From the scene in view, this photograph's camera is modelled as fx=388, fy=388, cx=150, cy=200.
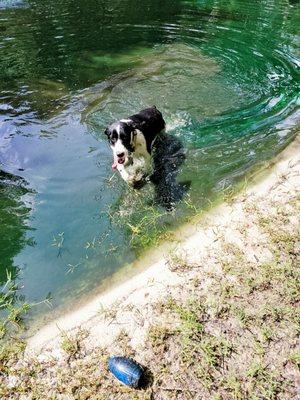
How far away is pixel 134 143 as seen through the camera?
5535 millimetres

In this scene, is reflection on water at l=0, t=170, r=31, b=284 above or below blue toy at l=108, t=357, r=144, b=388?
below

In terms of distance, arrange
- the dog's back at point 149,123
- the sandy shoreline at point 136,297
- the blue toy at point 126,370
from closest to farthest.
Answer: the blue toy at point 126,370 → the sandy shoreline at point 136,297 → the dog's back at point 149,123

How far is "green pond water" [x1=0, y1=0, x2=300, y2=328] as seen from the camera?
196 inches

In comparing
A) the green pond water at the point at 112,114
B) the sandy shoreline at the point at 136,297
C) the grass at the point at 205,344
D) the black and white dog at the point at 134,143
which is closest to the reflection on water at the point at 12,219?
the green pond water at the point at 112,114

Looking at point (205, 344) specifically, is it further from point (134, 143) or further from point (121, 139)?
point (134, 143)

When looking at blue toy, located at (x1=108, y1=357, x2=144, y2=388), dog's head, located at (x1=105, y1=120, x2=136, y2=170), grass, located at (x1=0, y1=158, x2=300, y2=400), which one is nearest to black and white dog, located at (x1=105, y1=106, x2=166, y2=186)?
dog's head, located at (x1=105, y1=120, x2=136, y2=170)

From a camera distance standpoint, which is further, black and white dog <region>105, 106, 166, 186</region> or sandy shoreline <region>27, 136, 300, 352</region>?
black and white dog <region>105, 106, 166, 186</region>

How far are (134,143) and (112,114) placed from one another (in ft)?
8.64

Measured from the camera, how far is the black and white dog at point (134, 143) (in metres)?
5.25

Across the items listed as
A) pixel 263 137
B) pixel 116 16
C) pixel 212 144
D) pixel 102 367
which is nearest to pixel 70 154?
pixel 212 144

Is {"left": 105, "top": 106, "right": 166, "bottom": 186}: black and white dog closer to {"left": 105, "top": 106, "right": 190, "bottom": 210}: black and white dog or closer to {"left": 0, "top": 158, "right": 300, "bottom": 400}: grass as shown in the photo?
{"left": 105, "top": 106, "right": 190, "bottom": 210}: black and white dog

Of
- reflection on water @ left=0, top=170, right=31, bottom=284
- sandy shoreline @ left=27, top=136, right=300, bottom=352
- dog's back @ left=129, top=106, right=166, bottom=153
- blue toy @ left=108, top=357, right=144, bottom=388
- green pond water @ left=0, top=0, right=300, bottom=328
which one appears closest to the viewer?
blue toy @ left=108, top=357, right=144, bottom=388

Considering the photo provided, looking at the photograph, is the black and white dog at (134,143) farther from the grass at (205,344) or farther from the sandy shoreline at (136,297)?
the grass at (205,344)

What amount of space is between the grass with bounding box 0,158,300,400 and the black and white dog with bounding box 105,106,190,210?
1691mm
